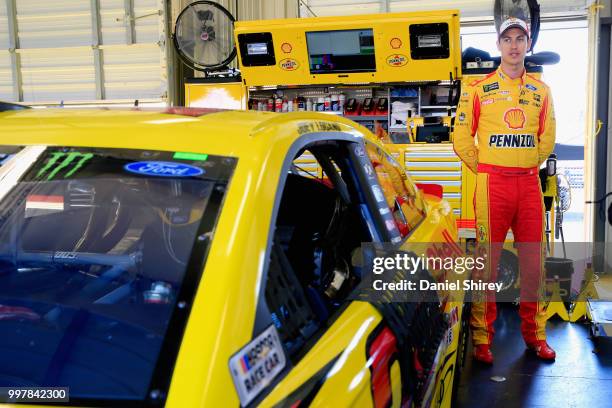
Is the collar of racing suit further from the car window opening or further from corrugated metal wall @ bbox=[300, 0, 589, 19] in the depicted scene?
corrugated metal wall @ bbox=[300, 0, 589, 19]

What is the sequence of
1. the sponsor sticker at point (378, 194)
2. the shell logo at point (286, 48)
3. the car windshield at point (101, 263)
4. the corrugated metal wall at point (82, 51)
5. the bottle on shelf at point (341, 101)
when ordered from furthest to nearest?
1. the corrugated metal wall at point (82, 51)
2. the bottle on shelf at point (341, 101)
3. the shell logo at point (286, 48)
4. the sponsor sticker at point (378, 194)
5. the car windshield at point (101, 263)

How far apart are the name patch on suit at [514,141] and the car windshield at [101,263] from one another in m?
2.49

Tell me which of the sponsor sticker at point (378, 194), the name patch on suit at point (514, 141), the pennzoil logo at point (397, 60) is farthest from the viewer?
the pennzoil logo at point (397, 60)

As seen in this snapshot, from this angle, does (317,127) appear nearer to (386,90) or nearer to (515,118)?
(515,118)

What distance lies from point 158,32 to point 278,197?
8529 millimetres

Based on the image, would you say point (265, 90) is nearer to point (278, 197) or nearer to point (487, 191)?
point (487, 191)

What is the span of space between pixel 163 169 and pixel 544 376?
276 cm

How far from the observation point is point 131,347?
3.43ft

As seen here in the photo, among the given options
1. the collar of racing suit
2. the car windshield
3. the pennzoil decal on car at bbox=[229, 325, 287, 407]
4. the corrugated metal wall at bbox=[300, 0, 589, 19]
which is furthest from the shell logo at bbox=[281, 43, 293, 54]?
the pennzoil decal on car at bbox=[229, 325, 287, 407]

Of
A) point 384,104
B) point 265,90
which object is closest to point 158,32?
point 265,90

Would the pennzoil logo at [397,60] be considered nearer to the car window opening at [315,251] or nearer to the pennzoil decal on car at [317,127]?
the car window opening at [315,251]

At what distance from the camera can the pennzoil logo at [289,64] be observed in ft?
21.9

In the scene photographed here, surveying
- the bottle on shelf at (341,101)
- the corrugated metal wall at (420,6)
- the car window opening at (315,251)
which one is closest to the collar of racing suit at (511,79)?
the car window opening at (315,251)

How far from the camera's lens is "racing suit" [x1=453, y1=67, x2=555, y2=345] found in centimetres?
340
